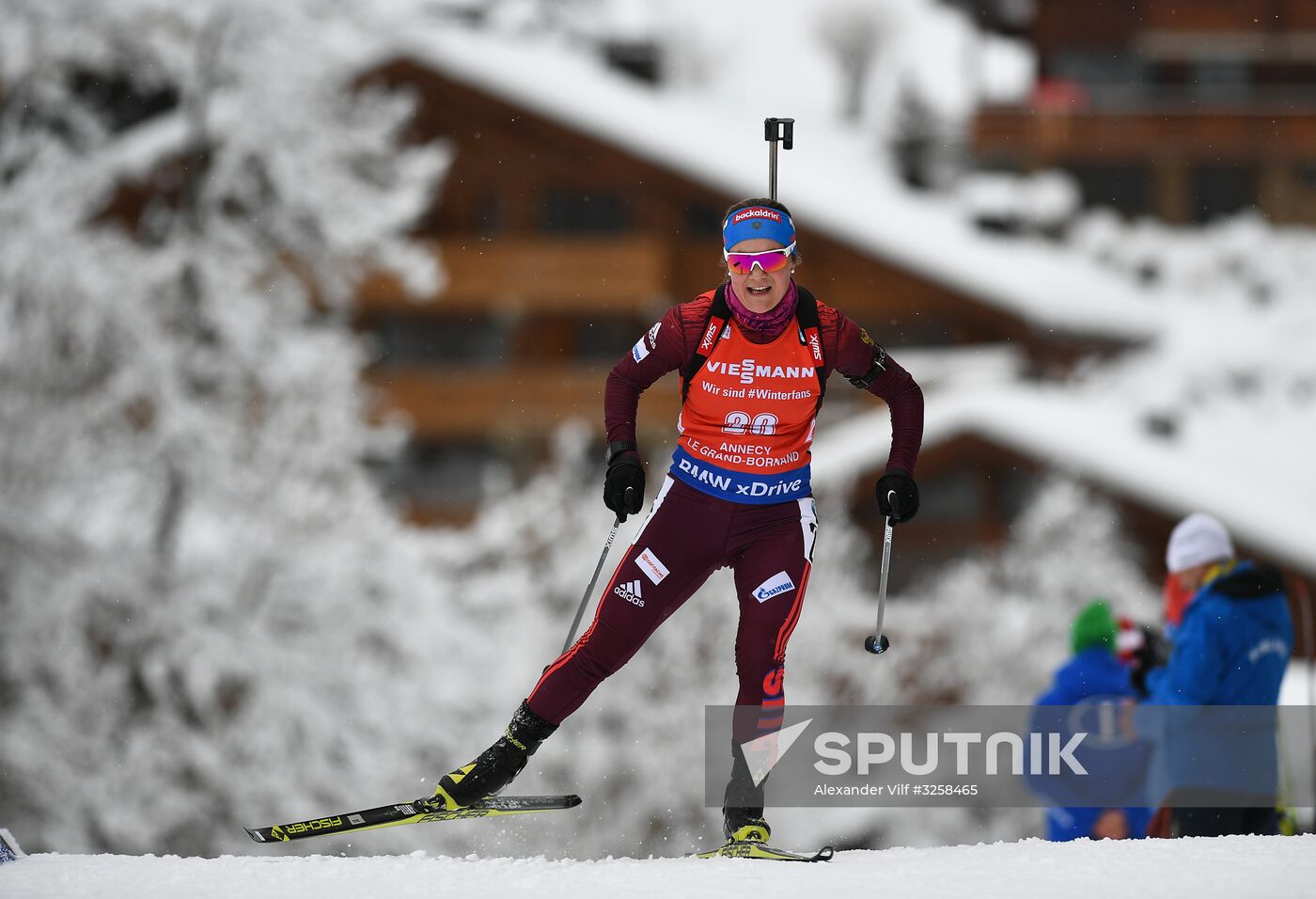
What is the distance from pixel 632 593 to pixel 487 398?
28.2 m

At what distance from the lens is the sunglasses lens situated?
511 cm

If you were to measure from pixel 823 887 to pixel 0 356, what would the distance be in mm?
14035

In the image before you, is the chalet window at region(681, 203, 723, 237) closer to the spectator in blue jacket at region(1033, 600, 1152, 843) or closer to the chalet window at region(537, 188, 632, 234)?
the chalet window at region(537, 188, 632, 234)

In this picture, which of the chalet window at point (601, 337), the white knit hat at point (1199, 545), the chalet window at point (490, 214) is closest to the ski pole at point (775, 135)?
the white knit hat at point (1199, 545)

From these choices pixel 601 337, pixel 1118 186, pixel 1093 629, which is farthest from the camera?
pixel 1118 186

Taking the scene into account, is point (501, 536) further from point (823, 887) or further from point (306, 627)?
point (823, 887)

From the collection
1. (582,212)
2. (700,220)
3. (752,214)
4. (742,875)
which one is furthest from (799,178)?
(742,875)

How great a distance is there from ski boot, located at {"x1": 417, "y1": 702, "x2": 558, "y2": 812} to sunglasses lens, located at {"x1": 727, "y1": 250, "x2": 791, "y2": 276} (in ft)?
5.58

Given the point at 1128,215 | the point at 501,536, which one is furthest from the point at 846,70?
the point at 501,536

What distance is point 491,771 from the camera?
5.37m

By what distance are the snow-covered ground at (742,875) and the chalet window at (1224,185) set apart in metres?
41.6

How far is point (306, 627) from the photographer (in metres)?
18.1

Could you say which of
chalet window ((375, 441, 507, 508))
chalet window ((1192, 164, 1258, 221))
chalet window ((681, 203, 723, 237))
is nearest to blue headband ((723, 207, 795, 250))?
chalet window ((681, 203, 723, 237))

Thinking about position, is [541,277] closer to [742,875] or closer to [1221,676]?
[1221,676]
